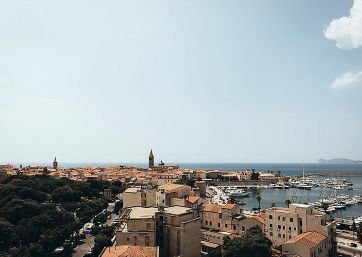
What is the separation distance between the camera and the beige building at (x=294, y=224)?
42.1 metres

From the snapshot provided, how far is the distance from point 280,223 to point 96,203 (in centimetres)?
3253

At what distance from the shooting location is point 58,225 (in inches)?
1887

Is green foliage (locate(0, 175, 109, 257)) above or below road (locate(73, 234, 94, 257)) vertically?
above

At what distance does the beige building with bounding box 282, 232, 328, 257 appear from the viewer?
121 feet

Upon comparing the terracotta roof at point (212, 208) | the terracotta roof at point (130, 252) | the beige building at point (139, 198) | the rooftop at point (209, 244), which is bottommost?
the rooftop at point (209, 244)

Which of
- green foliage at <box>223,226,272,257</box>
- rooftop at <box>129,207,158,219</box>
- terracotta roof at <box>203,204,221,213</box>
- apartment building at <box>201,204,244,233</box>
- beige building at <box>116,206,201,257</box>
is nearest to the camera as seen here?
green foliage at <box>223,226,272,257</box>

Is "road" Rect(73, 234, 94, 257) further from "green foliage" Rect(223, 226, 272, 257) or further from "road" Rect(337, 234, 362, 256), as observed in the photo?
"road" Rect(337, 234, 362, 256)

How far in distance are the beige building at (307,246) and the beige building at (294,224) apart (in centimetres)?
221

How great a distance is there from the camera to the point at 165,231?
132 feet

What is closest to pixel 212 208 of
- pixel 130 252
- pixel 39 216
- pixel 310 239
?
pixel 310 239

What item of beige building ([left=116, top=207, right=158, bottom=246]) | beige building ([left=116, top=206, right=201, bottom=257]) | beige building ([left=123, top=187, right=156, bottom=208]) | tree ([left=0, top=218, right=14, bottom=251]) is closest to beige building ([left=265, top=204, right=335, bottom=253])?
beige building ([left=116, top=206, right=201, bottom=257])

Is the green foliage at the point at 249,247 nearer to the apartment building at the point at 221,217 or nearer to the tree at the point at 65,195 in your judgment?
the apartment building at the point at 221,217

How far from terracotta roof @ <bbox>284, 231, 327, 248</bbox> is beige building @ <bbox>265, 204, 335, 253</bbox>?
1.45 m

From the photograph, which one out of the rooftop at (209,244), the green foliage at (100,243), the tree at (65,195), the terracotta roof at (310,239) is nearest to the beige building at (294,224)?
the terracotta roof at (310,239)
